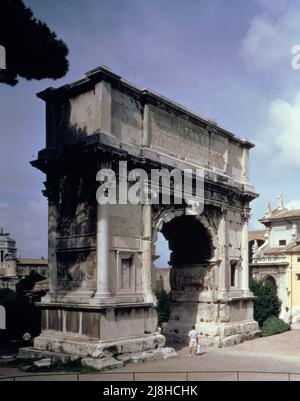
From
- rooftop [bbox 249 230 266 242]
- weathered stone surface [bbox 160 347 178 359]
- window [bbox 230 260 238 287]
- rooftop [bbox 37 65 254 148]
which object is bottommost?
weathered stone surface [bbox 160 347 178 359]

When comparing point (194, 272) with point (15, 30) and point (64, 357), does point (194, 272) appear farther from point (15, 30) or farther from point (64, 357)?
point (15, 30)

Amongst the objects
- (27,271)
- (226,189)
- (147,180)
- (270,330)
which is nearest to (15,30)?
(147,180)

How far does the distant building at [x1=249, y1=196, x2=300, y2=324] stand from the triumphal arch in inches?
445

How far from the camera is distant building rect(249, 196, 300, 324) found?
97.4 feet

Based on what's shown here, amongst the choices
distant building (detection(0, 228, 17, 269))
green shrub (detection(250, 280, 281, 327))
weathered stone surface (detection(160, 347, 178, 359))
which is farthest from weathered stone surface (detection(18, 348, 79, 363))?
distant building (detection(0, 228, 17, 269))

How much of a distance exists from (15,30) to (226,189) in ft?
34.4

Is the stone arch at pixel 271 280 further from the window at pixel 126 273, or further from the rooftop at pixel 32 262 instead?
the rooftop at pixel 32 262

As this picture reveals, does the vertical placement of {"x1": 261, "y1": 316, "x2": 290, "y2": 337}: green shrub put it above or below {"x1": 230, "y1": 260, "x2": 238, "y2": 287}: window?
below

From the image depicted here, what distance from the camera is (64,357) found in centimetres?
1411

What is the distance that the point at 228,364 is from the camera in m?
14.9

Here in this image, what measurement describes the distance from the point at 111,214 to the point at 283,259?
60.4 ft

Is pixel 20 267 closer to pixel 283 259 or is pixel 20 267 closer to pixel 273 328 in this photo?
pixel 283 259

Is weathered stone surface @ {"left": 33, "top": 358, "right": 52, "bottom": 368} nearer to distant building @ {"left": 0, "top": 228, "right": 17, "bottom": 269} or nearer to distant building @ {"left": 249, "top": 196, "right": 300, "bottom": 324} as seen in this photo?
distant building @ {"left": 249, "top": 196, "right": 300, "bottom": 324}

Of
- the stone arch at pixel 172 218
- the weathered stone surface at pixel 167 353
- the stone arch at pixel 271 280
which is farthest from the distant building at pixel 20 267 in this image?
the weathered stone surface at pixel 167 353
